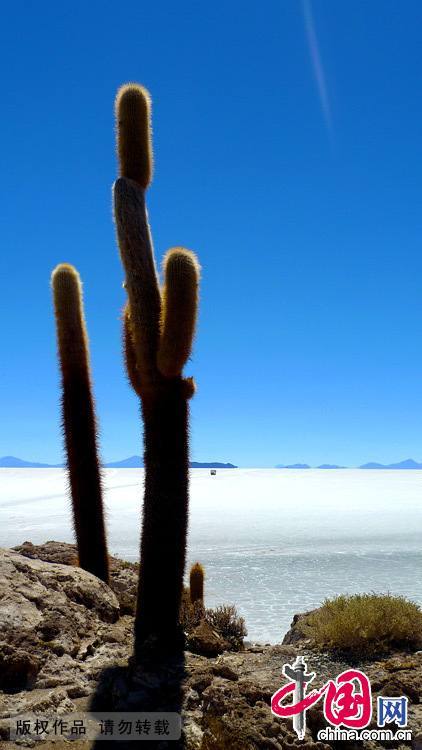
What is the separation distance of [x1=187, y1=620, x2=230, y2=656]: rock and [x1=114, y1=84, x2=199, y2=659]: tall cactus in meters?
0.27

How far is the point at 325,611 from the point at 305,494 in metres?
40.5

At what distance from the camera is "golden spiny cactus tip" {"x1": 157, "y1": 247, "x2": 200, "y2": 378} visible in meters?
6.98

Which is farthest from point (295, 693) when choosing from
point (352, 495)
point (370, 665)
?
point (352, 495)

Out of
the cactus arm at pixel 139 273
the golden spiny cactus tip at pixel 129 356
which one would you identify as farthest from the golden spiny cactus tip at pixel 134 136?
the golden spiny cactus tip at pixel 129 356

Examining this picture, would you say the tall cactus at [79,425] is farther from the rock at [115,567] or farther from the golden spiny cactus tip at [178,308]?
the golden spiny cactus tip at [178,308]

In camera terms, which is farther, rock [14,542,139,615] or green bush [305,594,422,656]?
rock [14,542,139,615]

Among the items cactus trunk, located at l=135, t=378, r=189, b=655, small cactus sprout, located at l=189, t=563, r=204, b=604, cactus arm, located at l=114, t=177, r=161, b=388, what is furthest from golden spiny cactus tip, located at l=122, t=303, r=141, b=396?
small cactus sprout, located at l=189, t=563, r=204, b=604

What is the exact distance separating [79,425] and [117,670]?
4.43m

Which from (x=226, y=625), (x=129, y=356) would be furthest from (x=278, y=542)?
(x=129, y=356)

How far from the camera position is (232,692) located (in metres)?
5.45

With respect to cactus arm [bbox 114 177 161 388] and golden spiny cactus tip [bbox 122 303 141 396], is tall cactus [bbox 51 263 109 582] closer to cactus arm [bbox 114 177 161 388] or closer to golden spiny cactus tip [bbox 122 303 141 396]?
golden spiny cactus tip [bbox 122 303 141 396]

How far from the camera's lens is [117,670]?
6.17 m

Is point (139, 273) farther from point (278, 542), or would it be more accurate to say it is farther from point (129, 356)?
point (278, 542)

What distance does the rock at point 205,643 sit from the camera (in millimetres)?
7219
